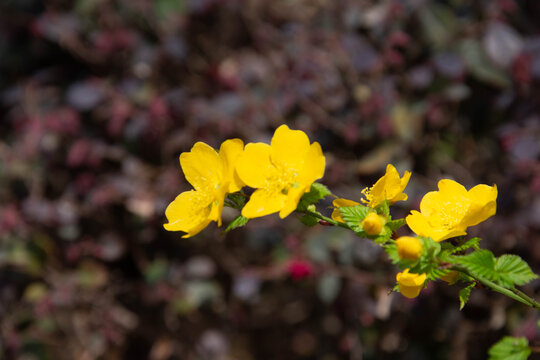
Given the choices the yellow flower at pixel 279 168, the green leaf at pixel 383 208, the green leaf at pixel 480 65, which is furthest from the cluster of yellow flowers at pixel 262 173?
the green leaf at pixel 480 65

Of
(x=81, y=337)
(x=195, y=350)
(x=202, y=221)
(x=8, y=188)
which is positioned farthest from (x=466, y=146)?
(x=8, y=188)

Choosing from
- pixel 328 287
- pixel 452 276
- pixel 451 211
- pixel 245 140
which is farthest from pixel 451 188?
pixel 245 140

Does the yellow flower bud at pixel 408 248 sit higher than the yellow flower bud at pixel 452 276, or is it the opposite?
the yellow flower bud at pixel 408 248

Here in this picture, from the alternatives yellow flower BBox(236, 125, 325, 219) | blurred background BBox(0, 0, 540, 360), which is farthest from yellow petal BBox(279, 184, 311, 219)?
blurred background BBox(0, 0, 540, 360)

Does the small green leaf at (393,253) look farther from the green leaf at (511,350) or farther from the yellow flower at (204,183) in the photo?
the green leaf at (511,350)

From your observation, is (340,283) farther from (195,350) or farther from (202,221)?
(202,221)
